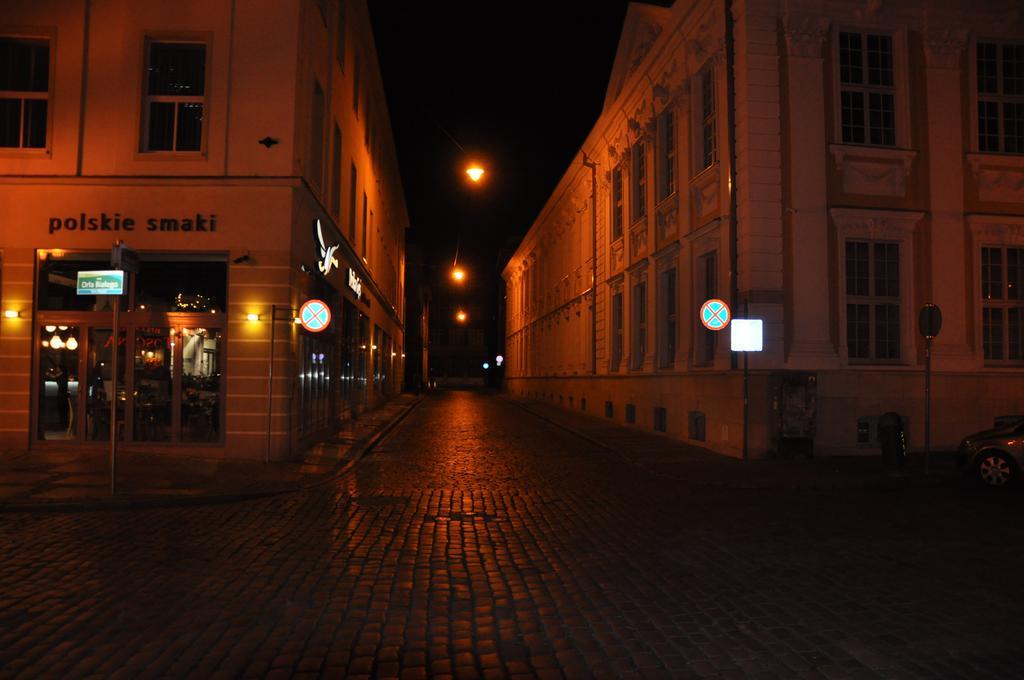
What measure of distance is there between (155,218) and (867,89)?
1515 centimetres

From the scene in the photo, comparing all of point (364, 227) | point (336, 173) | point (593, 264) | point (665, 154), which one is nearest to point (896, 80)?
point (665, 154)

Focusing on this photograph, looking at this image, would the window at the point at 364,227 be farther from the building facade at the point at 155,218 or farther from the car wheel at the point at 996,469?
the car wheel at the point at 996,469

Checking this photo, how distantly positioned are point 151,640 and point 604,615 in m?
3.11

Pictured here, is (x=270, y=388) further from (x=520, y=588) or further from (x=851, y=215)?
(x=851, y=215)

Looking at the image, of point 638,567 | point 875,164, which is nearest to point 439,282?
point 875,164

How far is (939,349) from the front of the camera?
675 inches

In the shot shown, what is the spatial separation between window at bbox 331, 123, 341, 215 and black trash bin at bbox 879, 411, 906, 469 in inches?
534

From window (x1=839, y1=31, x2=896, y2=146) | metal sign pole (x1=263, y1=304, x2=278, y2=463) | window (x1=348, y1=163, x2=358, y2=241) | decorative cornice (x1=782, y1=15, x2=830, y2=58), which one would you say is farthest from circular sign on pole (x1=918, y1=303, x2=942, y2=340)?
window (x1=348, y1=163, x2=358, y2=241)

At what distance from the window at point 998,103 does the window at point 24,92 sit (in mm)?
19957

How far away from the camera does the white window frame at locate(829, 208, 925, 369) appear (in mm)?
16719

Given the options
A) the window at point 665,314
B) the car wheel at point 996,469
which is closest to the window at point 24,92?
the window at point 665,314

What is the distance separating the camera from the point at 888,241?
17.2 meters

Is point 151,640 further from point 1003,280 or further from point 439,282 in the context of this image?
point 439,282

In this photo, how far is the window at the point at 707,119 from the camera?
61.6ft
